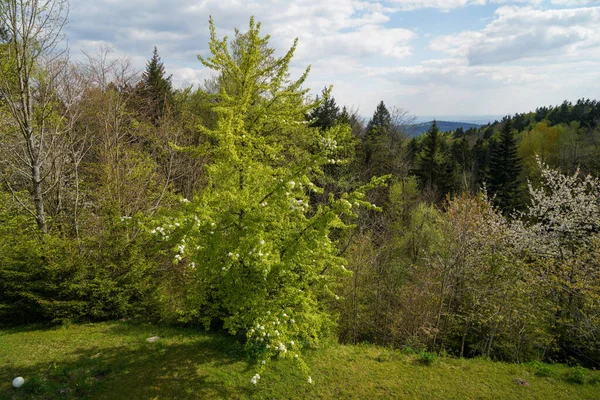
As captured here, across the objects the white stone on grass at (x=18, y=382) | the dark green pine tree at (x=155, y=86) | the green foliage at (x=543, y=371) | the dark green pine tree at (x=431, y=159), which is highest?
the dark green pine tree at (x=155, y=86)

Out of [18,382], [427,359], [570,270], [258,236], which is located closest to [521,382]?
[427,359]

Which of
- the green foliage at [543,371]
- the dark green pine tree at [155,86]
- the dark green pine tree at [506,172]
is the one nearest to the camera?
the green foliage at [543,371]

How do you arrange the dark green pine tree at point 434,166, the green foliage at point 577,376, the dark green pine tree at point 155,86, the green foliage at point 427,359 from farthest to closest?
the dark green pine tree at point 434,166
the dark green pine tree at point 155,86
the green foliage at point 427,359
the green foliage at point 577,376

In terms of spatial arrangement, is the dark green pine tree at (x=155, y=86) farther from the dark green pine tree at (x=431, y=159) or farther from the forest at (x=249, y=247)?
the dark green pine tree at (x=431, y=159)

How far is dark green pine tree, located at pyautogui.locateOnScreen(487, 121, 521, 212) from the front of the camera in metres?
31.6

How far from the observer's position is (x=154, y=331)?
29.4 ft

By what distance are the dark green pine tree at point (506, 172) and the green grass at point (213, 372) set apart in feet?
87.6

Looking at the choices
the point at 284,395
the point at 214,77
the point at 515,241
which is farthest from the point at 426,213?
the point at 214,77

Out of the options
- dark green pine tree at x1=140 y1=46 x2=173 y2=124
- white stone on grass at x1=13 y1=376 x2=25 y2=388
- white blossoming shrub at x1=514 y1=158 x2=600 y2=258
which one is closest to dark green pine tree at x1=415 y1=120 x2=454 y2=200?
white blossoming shrub at x1=514 y1=158 x2=600 y2=258

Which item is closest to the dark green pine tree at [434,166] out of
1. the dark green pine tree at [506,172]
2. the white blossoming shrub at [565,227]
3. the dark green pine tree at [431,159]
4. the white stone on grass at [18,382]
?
the dark green pine tree at [431,159]

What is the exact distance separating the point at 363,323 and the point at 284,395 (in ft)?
20.4

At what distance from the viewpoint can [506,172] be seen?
31766 mm

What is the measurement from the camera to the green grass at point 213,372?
21.6 feet

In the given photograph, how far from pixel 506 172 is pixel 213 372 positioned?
33433 millimetres
